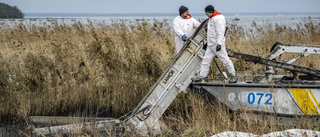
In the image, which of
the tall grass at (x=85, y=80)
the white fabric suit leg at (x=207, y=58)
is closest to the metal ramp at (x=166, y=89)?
the white fabric suit leg at (x=207, y=58)

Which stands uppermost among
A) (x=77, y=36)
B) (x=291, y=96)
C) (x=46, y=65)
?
(x=77, y=36)

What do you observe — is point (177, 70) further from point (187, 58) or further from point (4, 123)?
point (4, 123)

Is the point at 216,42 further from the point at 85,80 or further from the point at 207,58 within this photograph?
the point at 85,80

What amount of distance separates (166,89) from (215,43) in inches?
47.9

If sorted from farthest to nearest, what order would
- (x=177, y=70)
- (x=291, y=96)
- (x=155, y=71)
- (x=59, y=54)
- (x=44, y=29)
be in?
(x=44, y=29), (x=59, y=54), (x=155, y=71), (x=177, y=70), (x=291, y=96)

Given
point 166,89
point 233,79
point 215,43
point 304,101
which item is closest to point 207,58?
point 215,43

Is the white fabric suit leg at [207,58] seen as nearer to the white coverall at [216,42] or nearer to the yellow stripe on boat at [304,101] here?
the white coverall at [216,42]

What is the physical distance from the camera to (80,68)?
8.30 m

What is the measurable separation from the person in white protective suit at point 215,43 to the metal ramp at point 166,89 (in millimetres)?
151

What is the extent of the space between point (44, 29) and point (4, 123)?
660 cm

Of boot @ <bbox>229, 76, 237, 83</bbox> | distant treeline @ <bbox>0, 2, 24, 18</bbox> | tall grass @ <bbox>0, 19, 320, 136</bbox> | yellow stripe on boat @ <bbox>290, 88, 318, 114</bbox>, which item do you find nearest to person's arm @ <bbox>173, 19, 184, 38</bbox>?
tall grass @ <bbox>0, 19, 320, 136</bbox>

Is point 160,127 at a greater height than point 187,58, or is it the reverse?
point 187,58

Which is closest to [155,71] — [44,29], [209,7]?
[209,7]

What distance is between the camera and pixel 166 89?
6031 mm
